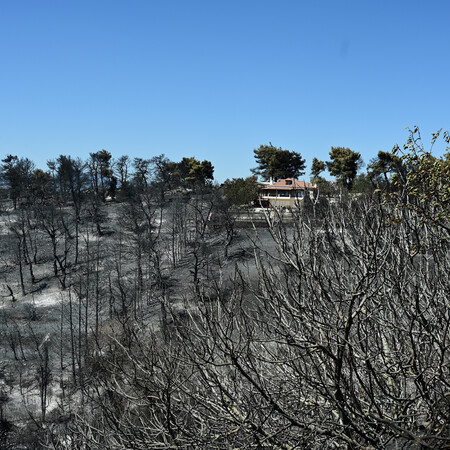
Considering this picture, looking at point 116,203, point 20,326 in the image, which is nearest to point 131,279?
point 20,326

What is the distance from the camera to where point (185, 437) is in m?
6.66

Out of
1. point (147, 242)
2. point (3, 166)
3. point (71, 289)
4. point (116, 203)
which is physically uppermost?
point (3, 166)

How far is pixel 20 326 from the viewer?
42.0 meters

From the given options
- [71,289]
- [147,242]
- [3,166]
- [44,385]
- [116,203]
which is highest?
[3,166]

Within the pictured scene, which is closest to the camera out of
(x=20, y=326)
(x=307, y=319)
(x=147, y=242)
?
(x=307, y=319)

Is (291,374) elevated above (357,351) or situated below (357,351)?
below

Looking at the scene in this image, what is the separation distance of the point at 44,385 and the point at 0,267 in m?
26.2

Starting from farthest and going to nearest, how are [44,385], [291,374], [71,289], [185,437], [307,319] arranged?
[71,289], [44,385], [291,374], [185,437], [307,319]

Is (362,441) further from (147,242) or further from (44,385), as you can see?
(147,242)

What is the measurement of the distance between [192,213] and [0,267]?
76.3 feet

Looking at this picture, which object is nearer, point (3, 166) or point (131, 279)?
point (131, 279)

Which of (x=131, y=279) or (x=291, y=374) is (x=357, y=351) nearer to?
(x=291, y=374)

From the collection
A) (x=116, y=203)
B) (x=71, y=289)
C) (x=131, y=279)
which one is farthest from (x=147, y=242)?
(x=116, y=203)

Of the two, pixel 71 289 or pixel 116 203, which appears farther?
pixel 116 203
